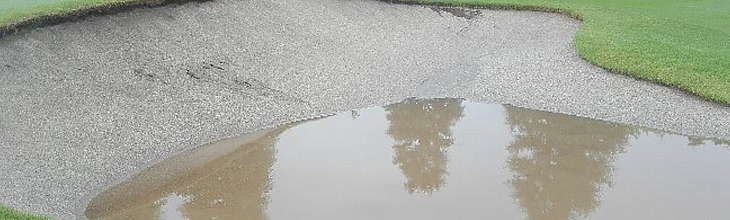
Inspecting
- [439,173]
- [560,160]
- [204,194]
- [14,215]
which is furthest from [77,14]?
[560,160]

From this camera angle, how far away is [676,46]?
1977 cm

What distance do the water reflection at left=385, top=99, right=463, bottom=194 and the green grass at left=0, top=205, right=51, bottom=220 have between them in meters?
6.01

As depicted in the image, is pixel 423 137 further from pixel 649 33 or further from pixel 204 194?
pixel 649 33

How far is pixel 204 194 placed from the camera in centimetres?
1259

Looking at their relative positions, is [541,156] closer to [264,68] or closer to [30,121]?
[264,68]

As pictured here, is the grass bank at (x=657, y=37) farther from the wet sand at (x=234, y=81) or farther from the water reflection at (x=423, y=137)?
the water reflection at (x=423, y=137)

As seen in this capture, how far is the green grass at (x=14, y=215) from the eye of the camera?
10.1 metres

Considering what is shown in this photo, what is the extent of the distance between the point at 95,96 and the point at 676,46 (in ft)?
49.2

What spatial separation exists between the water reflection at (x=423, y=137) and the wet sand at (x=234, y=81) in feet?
2.25

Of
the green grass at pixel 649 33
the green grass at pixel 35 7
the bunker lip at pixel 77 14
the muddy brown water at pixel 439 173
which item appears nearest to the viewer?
the muddy brown water at pixel 439 173

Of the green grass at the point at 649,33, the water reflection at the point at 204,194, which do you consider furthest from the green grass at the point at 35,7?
the water reflection at the point at 204,194

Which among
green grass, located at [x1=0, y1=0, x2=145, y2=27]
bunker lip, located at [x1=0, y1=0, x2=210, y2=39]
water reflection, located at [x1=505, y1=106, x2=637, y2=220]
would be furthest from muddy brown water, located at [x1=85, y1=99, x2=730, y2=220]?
green grass, located at [x1=0, y1=0, x2=145, y2=27]

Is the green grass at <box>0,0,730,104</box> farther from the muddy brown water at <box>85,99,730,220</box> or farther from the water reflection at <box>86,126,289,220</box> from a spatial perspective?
the water reflection at <box>86,126,289,220</box>

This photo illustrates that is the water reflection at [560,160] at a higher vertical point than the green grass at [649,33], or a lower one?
lower
